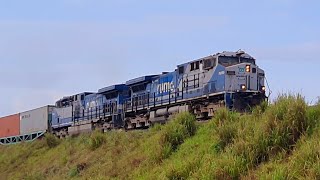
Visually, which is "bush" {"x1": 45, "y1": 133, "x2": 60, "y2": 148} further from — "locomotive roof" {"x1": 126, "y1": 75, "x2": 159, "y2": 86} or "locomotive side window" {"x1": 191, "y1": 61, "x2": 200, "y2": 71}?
"locomotive side window" {"x1": 191, "y1": 61, "x2": 200, "y2": 71}

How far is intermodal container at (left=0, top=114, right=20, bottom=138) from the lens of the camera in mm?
45469

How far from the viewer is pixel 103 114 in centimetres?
3117

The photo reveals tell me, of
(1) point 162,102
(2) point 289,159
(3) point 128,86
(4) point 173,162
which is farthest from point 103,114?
(2) point 289,159

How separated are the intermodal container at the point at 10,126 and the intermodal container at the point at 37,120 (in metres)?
1.91

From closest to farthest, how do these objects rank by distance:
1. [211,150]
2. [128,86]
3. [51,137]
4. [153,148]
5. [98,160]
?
[211,150], [153,148], [98,160], [51,137], [128,86]

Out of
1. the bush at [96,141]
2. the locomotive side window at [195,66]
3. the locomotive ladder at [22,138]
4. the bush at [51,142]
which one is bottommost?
the locomotive ladder at [22,138]

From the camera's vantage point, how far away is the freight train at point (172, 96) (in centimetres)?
2064

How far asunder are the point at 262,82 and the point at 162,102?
581cm

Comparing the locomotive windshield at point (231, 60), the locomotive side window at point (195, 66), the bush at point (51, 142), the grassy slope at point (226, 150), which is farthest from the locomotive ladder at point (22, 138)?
the grassy slope at point (226, 150)

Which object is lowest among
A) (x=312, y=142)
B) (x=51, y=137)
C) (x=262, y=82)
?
(x=51, y=137)

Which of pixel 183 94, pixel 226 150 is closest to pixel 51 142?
pixel 183 94

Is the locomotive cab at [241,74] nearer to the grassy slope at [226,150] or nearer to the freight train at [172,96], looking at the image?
the freight train at [172,96]

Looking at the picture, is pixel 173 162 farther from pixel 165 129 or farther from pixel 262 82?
pixel 262 82

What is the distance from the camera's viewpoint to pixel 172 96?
24.1 m
